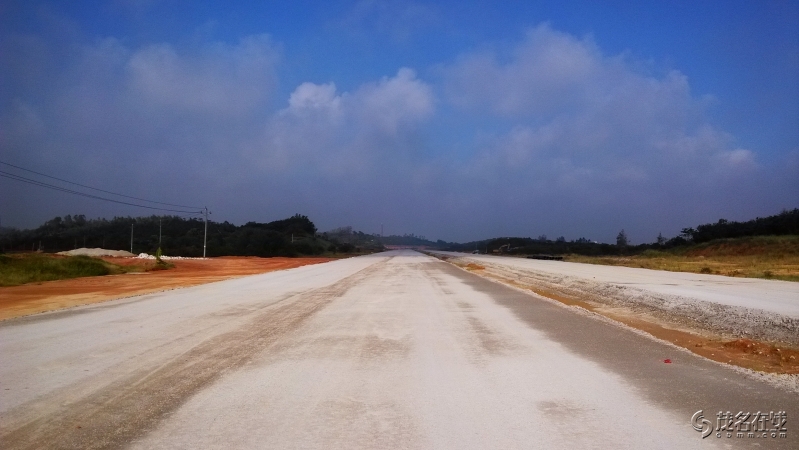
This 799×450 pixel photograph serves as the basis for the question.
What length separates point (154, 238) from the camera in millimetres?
99875

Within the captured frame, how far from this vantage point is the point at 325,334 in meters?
10.1

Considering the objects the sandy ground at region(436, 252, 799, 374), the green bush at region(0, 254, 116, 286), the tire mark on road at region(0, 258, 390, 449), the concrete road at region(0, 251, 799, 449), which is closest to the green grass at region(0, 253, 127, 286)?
the green bush at region(0, 254, 116, 286)

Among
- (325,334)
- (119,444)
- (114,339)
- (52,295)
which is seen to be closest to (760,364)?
(325,334)

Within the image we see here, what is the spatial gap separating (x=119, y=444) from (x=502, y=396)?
12.3 ft

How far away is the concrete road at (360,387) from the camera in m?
4.70

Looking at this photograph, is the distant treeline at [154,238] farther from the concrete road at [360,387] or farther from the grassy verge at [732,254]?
the concrete road at [360,387]

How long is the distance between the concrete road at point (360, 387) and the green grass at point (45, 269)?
18.1 meters

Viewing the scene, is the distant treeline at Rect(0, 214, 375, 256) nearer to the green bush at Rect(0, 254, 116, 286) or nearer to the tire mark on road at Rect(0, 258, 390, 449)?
the green bush at Rect(0, 254, 116, 286)

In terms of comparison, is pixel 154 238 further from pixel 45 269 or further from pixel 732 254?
pixel 732 254

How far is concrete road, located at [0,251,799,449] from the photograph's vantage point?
4699 mm

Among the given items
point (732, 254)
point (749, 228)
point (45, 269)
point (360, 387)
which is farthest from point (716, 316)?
point (749, 228)

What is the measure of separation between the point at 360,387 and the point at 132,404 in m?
2.43

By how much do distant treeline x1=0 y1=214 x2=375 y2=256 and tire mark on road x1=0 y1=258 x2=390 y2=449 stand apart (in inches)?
3045

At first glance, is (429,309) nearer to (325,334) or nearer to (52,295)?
(325,334)
